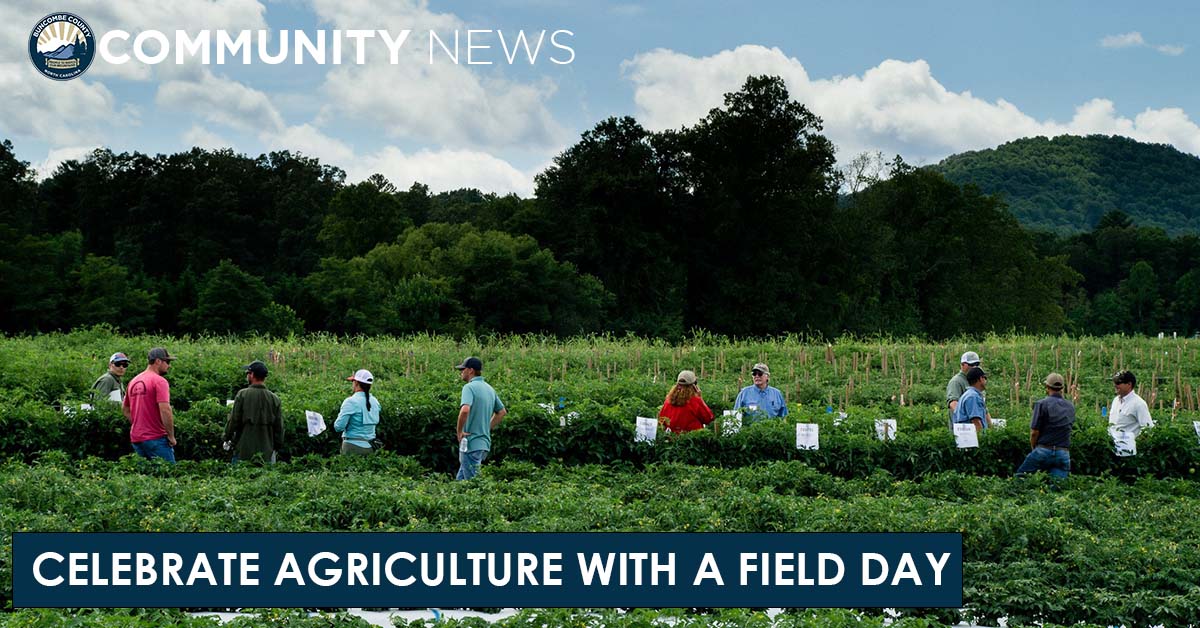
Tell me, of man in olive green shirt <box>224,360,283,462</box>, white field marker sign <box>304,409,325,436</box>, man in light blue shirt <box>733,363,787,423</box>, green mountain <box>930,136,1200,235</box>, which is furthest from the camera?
green mountain <box>930,136,1200,235</box>

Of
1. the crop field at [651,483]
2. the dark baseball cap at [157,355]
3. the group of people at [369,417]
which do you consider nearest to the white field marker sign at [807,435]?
the crop field at [651,483]

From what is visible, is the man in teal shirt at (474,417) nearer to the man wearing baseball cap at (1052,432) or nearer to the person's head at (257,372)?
the person's head at (257,372)

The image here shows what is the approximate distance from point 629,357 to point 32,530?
57.2 feet

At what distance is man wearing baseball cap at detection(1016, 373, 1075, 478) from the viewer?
38.2 ft

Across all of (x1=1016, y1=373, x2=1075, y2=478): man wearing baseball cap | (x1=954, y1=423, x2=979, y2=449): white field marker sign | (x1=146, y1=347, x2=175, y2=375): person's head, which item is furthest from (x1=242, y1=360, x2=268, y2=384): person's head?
(x1=1016, y1=373, x2=1075, y2=478): man wearing baseball cap

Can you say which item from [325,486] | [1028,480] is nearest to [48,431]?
[325,486]

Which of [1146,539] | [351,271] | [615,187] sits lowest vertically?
[1146,539]

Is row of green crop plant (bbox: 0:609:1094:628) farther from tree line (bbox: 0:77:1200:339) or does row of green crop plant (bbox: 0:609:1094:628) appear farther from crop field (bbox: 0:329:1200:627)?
tree line (bbox: 0:77:1200:339)

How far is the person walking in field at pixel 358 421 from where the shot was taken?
1220 centimetres

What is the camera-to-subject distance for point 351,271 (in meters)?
49.3

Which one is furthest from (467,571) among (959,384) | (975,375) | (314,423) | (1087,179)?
(1087,179)

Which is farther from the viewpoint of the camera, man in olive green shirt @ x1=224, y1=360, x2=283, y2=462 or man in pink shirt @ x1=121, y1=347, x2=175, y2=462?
man in olive green shirt @ x1=224, y1=360, x2=283, y2=462

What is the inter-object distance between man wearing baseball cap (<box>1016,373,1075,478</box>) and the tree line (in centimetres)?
3124

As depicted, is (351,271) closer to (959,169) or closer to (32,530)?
(32,530)
